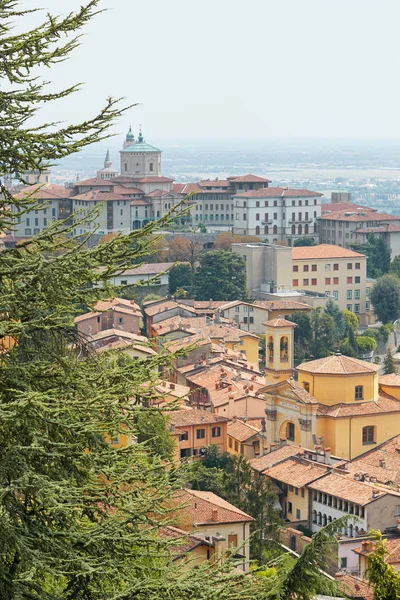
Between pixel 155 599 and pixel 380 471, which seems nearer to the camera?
pixel 155 599

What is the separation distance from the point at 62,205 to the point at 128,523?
169ft

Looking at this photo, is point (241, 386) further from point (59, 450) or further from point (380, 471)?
point (59, 450)

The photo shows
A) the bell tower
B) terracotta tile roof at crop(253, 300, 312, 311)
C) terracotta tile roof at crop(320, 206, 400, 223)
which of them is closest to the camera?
the bell tower

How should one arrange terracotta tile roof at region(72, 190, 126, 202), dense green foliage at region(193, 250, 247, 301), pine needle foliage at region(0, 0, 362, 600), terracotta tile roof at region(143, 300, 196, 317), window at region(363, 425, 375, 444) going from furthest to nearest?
terracotta tile roof at region(72, 190, 126, 202) → dense green foliage at region(193, 250, 247, 301) → terracotta tile roof at region(143, 300, 196, 317) → window at region(363, 425, 375, 444) → pine needle foliage at region(0, 0, 362, 600)

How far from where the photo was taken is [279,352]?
2728 centimetres

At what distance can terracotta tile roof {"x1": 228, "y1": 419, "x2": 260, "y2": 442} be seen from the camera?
86.4 ft

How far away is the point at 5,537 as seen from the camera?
4523 mm

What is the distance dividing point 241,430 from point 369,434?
271 centimetres

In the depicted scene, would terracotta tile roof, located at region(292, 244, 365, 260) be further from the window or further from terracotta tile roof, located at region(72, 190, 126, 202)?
the window

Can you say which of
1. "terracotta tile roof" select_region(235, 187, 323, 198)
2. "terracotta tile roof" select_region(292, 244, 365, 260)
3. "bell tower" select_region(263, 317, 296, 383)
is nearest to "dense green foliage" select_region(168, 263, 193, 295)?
"terracotta tile roof" select_region(292, 244, 365, 260)

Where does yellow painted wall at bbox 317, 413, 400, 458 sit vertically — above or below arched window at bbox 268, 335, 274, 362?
below

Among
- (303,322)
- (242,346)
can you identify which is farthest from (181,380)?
(303,322)

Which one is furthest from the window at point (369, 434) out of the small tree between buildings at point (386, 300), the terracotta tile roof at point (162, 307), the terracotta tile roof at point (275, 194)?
the terracotta tile roof at point (275, 194)

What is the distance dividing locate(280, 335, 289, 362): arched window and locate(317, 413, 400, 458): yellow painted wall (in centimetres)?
224
